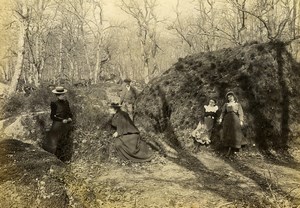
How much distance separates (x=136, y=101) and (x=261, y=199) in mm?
7238

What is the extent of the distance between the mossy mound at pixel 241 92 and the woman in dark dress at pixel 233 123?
4.52 ft

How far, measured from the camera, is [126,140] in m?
8.02

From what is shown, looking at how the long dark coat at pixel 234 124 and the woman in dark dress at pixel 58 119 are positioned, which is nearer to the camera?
the woman in dark dress at pixel 58 119

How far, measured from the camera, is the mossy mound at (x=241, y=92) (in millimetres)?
9773

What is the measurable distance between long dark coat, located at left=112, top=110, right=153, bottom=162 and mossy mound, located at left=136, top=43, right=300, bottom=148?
2674mm

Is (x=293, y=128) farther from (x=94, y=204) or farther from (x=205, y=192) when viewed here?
(x=94, y=204)

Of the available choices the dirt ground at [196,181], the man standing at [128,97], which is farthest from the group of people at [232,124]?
the man standing at [128,97]

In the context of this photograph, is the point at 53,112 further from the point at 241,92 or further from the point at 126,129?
the point at 241,92

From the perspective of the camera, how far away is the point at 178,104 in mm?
11234

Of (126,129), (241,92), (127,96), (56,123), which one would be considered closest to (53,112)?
(56,123)

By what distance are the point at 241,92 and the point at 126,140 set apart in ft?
14.4

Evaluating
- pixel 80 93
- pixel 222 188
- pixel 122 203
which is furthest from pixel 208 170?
pixel 80 93

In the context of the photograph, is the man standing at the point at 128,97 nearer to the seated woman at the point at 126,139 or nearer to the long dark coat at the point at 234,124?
the seated woman at the point at 126,139

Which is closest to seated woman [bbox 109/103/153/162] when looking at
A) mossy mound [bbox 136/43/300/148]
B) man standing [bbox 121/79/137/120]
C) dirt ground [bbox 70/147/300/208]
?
Answer: dirt ground [bbox 70/147/300/208]
